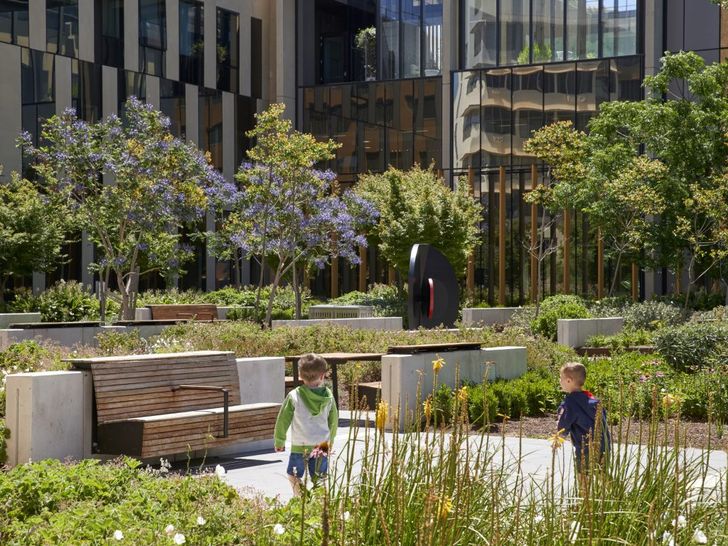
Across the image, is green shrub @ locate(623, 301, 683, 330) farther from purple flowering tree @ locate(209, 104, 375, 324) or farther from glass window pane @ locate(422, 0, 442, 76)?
glass window pane @ locate(422, 0, 442, 76)

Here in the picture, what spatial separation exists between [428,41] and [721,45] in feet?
37.3

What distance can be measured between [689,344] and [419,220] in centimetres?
1814

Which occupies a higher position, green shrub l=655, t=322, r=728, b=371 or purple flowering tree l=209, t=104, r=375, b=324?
purple flowering tree l=209, t=104, r=375, b=324

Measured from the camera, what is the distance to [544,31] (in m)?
42.3

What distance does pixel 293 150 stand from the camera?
91.1 ft

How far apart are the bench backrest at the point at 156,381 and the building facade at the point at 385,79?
84.9 feet

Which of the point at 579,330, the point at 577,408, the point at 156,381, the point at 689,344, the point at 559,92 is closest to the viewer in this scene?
the point at 577,408

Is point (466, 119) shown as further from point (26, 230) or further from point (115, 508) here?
point (115, 508)

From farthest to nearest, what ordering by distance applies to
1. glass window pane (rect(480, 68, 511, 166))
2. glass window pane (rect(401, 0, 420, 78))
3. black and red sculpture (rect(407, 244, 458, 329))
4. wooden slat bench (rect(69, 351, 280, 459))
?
glass window pane (rect(401, 0, 420, 78)) < glass window pane (rect(480, 68, 511, 166)) < black and red sculpture (rect(407, 244, 458, 329)) < wooden slat bench (rect(69, 351, 280, 459))

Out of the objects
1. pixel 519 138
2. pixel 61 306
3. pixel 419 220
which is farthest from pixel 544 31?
pixel 61 306

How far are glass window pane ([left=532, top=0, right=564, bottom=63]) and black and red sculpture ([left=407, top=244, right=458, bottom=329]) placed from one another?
19562mm

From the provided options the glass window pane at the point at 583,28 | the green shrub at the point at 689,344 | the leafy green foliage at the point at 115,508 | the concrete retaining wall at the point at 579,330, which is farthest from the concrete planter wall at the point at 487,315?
the leafy green foliage at the point at 115,508

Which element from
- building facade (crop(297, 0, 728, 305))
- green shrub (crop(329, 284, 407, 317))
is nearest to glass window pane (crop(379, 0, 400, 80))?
building facade (crop(297, 0, 728, 305))

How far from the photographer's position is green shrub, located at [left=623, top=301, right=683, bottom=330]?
28059 mm
